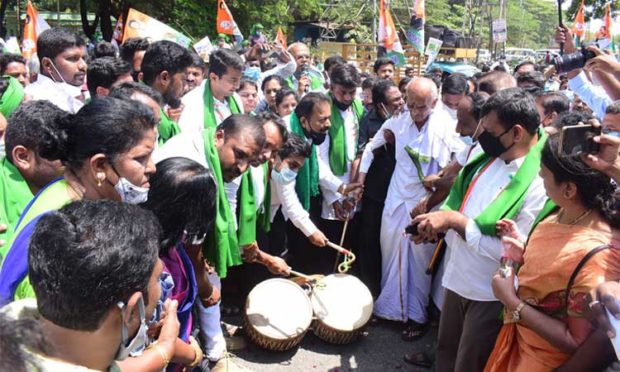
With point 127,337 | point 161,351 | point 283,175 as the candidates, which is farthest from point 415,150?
point 127,337

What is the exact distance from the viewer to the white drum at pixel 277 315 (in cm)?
341

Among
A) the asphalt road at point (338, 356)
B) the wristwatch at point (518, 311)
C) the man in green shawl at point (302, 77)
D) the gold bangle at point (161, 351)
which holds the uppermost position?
the wristwatch at point (518, 311)

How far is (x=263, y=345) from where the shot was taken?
3.48 m

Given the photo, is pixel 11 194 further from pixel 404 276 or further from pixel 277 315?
pixel 404 276

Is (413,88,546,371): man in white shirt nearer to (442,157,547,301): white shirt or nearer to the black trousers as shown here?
(442,157,547,301): white shirt

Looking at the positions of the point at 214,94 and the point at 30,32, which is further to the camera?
the point at 30,32

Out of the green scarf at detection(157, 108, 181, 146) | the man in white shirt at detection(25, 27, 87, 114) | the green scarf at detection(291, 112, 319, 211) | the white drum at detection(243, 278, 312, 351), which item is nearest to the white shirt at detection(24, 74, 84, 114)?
the man in white shirt at detection(25, 27, 87, 114)

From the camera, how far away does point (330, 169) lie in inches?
180

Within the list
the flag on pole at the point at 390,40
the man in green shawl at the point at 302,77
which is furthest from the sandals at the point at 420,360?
the flag on pole at the point at 390,40

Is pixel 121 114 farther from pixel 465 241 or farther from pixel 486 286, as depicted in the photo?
pixel 486 286

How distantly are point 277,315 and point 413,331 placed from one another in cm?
112

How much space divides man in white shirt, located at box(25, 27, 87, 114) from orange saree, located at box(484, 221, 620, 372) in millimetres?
3058

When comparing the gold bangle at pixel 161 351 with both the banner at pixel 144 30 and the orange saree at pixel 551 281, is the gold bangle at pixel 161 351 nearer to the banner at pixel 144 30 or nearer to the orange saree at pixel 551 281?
the orange saree at pixel 551 281

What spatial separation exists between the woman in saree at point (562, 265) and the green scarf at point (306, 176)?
2218 millimetres
